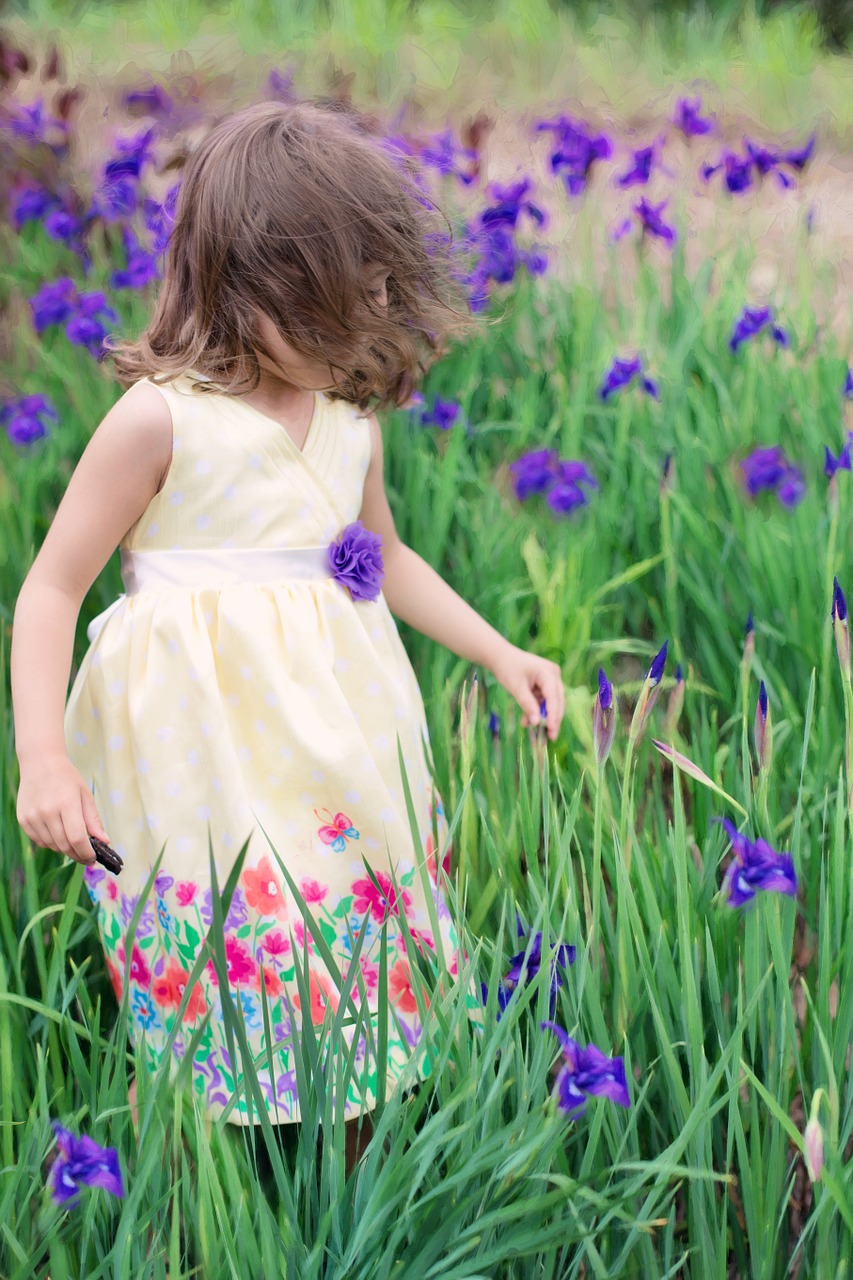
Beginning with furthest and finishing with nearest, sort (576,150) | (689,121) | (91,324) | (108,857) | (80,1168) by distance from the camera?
(689,121), (576,150), (91,324), (108,857), (80,1168)

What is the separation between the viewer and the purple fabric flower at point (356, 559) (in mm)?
1369

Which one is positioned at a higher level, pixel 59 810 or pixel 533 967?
pixel 59 810

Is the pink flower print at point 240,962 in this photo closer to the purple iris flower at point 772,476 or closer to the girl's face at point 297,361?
the girl's face at point 297,361

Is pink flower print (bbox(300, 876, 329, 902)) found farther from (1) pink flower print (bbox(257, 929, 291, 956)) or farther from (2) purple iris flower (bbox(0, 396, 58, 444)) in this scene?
(2) purple iris flower (bbox(0, 396, 58, 444))

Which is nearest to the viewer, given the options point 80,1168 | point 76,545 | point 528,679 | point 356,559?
point 80,1168

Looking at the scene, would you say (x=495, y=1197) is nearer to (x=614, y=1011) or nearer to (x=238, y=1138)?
(x=614, y=1011)

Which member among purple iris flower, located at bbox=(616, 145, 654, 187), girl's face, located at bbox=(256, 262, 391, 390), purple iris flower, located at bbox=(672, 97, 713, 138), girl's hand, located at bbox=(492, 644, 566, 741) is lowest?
girl's hand, located at bbox=(492, 644, 566, 741)

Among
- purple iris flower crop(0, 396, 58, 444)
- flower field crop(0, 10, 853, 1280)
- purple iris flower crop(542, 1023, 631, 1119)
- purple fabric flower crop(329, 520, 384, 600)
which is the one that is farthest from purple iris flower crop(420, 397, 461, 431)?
purple iris flower crop(542, 1023, 631, 1119)

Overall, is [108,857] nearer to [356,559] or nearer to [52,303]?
[356,559]

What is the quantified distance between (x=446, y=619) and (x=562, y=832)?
15.7 inches

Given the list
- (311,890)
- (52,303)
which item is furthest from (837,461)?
(52,303)

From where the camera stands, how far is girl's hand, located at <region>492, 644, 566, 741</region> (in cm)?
152

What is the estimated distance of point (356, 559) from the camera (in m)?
1.37

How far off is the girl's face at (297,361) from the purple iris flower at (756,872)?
2.22 ft
